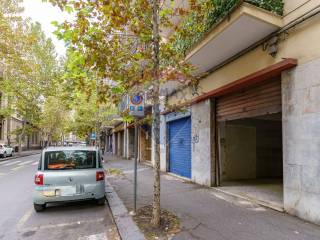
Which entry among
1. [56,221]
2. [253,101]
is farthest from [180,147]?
[56,221]

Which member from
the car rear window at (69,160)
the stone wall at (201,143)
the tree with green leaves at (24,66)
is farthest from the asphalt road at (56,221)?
the tree with green leaves at (24,66)

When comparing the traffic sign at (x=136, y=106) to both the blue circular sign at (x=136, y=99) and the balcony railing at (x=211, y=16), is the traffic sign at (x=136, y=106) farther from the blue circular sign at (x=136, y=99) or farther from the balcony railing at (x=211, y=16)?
the balcony railing at (x=211, y=16)

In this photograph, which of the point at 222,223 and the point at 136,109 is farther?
the point at 136,109

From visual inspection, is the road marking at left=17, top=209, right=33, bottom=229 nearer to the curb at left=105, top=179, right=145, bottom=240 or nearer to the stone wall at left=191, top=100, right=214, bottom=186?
the curb at left=105, top=179, right=145, bottom=240

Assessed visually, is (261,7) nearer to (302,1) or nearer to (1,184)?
(302,1)

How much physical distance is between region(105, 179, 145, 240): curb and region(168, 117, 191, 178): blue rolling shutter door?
418cm

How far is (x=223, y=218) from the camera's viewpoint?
5.09 metres

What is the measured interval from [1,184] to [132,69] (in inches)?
336

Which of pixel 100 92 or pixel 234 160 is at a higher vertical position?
pixel 100 92

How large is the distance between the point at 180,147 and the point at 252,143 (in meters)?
3.10

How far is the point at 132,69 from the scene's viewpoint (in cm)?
519

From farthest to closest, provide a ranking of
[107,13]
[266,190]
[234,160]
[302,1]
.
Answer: [234,160], [266,190], [302,1], [107,13]

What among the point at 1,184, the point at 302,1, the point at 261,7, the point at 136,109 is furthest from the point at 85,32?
the point at 1,184

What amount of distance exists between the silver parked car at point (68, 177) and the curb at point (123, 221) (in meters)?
0.44
